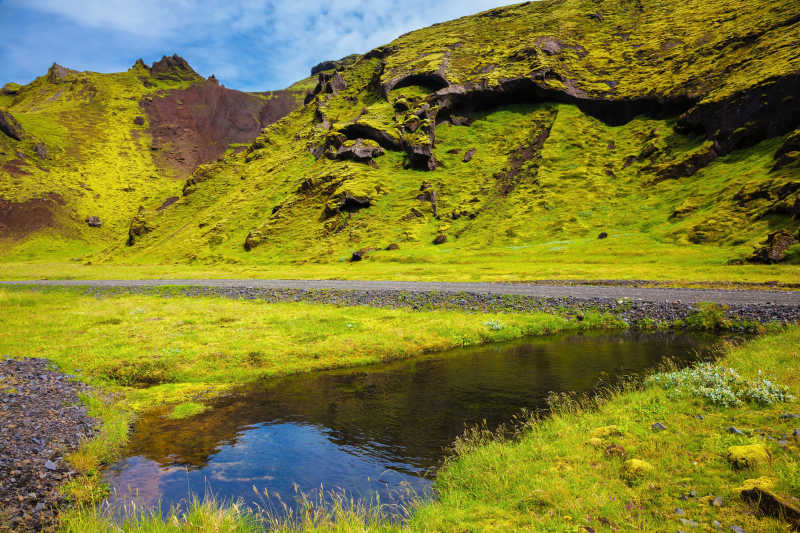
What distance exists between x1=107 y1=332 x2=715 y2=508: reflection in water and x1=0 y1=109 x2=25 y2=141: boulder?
228814mm

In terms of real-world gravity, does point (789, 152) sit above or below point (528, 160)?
below

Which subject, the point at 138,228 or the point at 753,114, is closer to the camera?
the point at 753,114

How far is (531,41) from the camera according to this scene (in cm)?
13612

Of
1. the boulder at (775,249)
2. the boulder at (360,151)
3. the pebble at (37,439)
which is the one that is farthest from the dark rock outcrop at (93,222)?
the boulder at (775,249)

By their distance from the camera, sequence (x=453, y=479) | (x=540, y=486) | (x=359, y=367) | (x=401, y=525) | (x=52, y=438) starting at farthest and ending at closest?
(x=359, y=367), (x=52, y=438), (x=453, y=479), (x=540, y=486), (x=401, y=525)

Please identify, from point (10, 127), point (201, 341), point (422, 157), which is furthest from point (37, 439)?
point (10, 127)

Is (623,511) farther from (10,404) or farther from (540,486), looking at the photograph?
(10,404)

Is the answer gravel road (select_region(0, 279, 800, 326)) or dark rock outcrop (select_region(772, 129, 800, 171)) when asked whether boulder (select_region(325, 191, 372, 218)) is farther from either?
dark rock outcrop (select_region(772, 129, 800, 171))

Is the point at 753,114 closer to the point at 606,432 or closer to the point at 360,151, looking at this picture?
the point at 360,151

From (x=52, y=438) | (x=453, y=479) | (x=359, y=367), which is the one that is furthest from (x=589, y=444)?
(x=52, y=438)

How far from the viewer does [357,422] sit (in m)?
13.9

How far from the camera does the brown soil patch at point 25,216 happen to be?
140 metres

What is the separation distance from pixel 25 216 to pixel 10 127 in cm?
5724

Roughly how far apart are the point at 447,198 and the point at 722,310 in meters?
79.8
